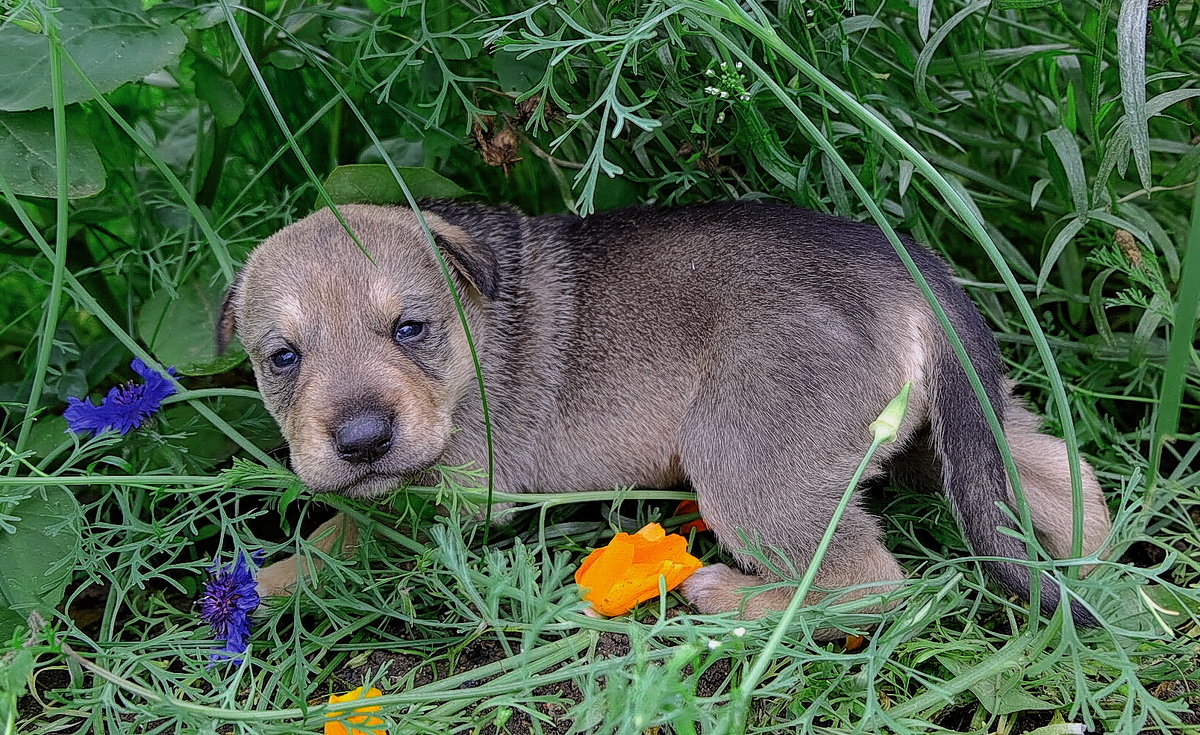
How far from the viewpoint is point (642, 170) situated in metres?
4.07

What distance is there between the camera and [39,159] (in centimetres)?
350

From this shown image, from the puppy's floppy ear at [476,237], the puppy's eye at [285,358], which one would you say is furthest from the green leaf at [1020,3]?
the puppy's eye at [285,358]

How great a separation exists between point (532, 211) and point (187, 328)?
1475 millimetres

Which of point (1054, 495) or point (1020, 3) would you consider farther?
point (1054, 495)


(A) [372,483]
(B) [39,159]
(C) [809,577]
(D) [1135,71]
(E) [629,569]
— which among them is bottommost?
(E) [629,569]

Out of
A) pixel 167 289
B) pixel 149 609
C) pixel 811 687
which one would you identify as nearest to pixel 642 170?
pixel 167 289

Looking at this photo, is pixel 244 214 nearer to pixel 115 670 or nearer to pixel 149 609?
pixel 149 609

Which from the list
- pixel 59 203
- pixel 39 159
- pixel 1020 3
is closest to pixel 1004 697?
pixel 1020 3

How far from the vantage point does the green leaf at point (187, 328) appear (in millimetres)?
3713

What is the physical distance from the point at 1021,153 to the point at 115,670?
3671 millimetres

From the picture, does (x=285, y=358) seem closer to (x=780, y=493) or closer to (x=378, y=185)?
(x=378, y=185)

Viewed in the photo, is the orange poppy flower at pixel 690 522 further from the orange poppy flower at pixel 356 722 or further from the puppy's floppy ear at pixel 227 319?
the puppy's floppy ear at pixel 227 319

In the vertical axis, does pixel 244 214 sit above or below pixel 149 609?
above

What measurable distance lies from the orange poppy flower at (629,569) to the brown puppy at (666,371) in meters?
0.17
